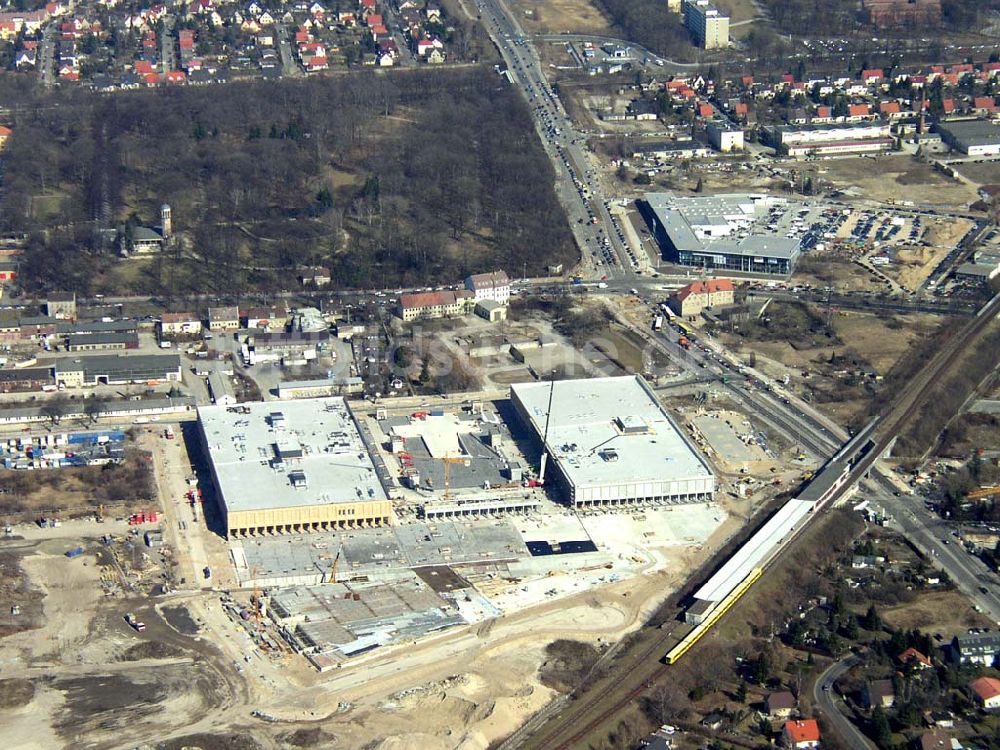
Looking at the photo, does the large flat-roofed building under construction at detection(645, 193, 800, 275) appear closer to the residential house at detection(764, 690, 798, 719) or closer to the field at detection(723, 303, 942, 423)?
the field at detection(723, 303, 942, 423)

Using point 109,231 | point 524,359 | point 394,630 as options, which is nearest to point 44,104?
point 109,231

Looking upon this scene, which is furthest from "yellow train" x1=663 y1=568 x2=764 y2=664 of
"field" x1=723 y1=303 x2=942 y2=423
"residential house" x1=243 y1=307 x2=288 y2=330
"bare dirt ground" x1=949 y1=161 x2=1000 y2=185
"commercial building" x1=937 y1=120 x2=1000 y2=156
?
"commercial building" x1=937 y1=120 x2=1000 y2=156

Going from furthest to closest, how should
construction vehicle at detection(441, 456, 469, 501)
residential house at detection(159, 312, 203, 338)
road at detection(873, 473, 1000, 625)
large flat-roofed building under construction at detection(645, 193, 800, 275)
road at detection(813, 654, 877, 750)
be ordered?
1. large flat-roofed building under construction at detection(645, 193, 800, 275)
2. residential house at detection(159, 312, 203, 338)
3. construction vehicle at detection(441, 456, 469, 501)
4. road at detection(873, 473, 1000, 625)
5. road at detection(813, 654, 877, 750)

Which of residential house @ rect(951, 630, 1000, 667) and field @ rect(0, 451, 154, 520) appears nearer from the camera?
residential house @ rect(951, 630, 1000, 667)

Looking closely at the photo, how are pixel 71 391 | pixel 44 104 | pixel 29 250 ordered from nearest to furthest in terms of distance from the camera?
pixel 71 391
pixel 29 250
pixel 44 104

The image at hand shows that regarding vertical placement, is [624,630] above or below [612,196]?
above

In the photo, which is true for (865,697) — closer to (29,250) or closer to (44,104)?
(29,250)

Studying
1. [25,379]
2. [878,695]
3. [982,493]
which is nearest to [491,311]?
[25,379]
